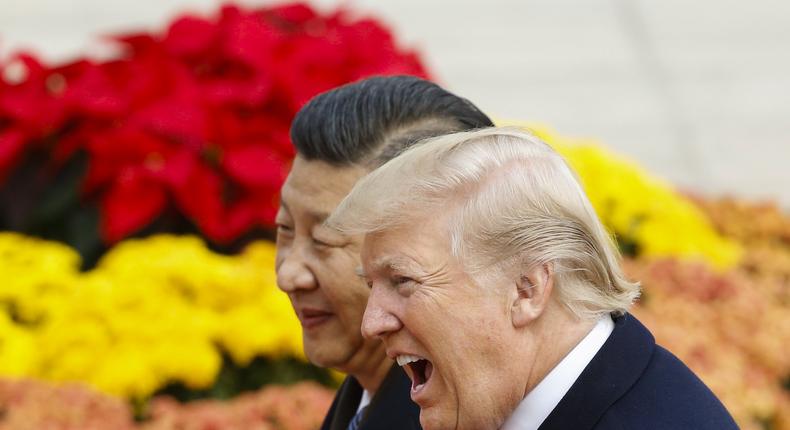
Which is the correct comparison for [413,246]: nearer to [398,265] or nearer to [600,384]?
[398,265]

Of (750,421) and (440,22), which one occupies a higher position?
(750,421)

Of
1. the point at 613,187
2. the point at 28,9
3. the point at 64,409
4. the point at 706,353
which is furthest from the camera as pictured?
the point at 28,9

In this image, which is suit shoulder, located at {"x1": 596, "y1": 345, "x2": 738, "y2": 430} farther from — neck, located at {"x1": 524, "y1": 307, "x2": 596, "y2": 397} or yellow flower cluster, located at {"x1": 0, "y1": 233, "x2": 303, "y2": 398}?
yellow flower cluster, located at {"x1": 0, "y1": 233, "x2": 303, "y2": 398}

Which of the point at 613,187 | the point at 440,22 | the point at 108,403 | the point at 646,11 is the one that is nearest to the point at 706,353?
the point at 613,187

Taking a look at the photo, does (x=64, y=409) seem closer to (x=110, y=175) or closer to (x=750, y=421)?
(x=110, y=175)

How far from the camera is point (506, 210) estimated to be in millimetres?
1908

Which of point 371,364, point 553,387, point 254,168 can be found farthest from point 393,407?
point 254,168

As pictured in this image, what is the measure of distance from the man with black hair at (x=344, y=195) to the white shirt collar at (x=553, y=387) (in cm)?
55

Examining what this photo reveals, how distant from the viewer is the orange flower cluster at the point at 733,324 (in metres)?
3.93

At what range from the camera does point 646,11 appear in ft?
45.0

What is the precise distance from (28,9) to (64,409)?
956 cm

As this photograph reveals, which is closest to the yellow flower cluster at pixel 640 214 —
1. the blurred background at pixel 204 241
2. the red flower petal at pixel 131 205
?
the blurred background at pixel 204 241

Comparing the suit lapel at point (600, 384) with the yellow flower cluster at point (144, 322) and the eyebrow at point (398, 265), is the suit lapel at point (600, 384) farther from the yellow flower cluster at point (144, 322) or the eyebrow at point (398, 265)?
the yellow flower cluster at point (144, 322)

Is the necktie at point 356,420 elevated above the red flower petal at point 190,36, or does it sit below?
above
